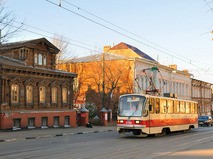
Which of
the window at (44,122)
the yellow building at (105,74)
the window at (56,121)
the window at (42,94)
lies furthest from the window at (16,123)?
the yellow building at (105,74)

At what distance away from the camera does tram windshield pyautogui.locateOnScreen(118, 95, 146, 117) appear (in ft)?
75.8

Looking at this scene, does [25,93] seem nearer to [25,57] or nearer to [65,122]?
[25,57]

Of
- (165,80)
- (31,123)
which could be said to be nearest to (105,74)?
(165,80)

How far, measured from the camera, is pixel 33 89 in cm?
3456

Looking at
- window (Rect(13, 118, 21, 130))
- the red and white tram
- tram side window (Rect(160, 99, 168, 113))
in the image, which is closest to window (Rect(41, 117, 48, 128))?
window (Rect(13, 118, 21, 130))

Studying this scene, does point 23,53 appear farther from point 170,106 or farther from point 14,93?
point 170,106

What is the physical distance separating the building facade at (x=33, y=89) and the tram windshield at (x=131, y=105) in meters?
10.3

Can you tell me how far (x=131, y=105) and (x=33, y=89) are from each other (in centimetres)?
1393

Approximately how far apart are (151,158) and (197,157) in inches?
71.0

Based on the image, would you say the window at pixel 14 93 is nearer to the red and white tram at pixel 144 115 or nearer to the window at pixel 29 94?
the window at pixel 29 94

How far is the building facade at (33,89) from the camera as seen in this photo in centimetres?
3119

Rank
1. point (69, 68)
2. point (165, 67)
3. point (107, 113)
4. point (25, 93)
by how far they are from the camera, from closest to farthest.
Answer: point (25, 93)
point (107, 113)
point (69, 68)
point (165, 67)

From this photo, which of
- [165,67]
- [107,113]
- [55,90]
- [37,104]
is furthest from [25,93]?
[165,67]

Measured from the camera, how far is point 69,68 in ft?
194
